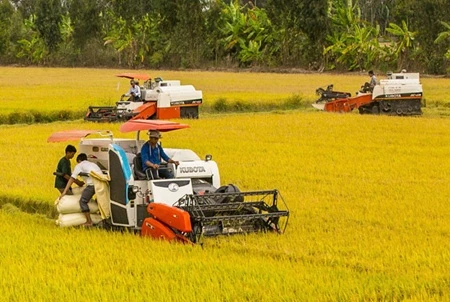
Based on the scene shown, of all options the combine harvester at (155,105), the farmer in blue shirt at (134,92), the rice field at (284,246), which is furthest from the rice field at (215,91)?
the rice field at (284,246)

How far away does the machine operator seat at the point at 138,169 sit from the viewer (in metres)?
10.8

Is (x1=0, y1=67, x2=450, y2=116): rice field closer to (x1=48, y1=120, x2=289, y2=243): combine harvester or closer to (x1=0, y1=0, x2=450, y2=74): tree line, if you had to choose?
(x1=0, y1=0, x2=450, y2=74): tree line

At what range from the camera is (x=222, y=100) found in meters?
33.4

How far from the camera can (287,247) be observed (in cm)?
935

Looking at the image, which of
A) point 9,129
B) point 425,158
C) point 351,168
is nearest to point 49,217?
point 351,168

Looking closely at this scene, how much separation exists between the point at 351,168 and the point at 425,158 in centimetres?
242

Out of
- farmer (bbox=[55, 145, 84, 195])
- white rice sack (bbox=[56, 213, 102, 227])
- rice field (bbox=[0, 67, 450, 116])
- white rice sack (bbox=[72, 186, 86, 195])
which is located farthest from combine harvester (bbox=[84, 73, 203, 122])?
white rice sack (bbox=[56, 213, 102, 227])

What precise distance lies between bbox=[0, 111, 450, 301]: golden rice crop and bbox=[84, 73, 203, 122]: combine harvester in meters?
8.03

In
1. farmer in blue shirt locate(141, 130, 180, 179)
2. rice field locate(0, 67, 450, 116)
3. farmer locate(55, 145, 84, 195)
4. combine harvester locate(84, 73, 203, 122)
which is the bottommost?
rice field locate(0, 67, 450, 116)

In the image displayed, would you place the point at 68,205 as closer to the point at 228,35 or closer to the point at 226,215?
the point at 226,215

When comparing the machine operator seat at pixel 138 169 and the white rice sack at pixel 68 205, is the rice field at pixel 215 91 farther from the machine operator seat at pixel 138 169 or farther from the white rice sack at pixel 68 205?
the machine operator seat at pixel 138 169

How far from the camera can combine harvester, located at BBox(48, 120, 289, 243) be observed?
974cm

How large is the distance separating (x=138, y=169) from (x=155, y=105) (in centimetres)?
1562

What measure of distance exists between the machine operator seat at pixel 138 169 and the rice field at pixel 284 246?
2.92 feet
